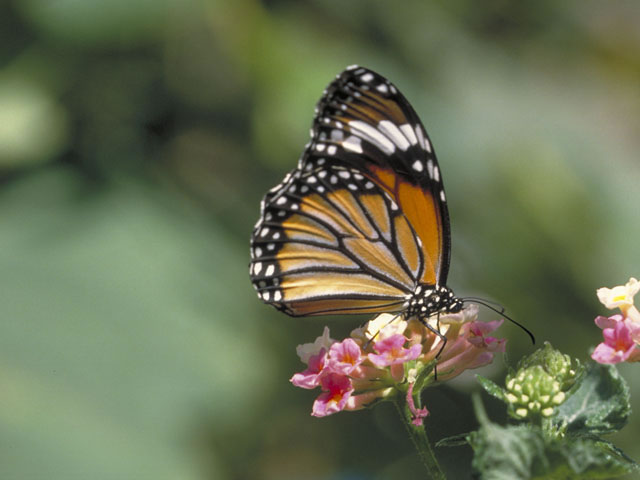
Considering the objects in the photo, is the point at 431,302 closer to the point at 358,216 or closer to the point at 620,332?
the point at 358,216

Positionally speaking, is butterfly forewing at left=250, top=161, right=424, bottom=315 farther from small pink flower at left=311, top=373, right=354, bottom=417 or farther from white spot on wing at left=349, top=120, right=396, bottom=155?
small pink flower at left=311, top=373, right=354, bottom=417

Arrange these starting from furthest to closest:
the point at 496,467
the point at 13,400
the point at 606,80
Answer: the point at 606,80 → the point at 13,400 → the point at 496,467

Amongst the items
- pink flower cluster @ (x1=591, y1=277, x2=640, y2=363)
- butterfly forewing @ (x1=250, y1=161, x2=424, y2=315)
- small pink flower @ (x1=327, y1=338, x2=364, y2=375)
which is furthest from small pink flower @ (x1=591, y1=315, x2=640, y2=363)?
butterfly forewing @ (x1=250, y1=161, x2=424, y2=315)

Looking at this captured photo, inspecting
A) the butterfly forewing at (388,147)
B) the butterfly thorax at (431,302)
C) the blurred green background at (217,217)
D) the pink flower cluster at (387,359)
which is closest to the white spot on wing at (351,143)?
the butterfly forewing at (388,147)

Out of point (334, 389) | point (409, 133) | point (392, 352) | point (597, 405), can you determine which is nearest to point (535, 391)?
point (597, 405)

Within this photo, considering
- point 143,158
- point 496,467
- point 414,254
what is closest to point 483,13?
point 143,158

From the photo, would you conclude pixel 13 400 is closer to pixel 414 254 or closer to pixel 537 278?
pixel 414 254

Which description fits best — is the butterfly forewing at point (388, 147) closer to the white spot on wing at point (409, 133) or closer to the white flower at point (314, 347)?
the white spot on wing at point (409, 133)
